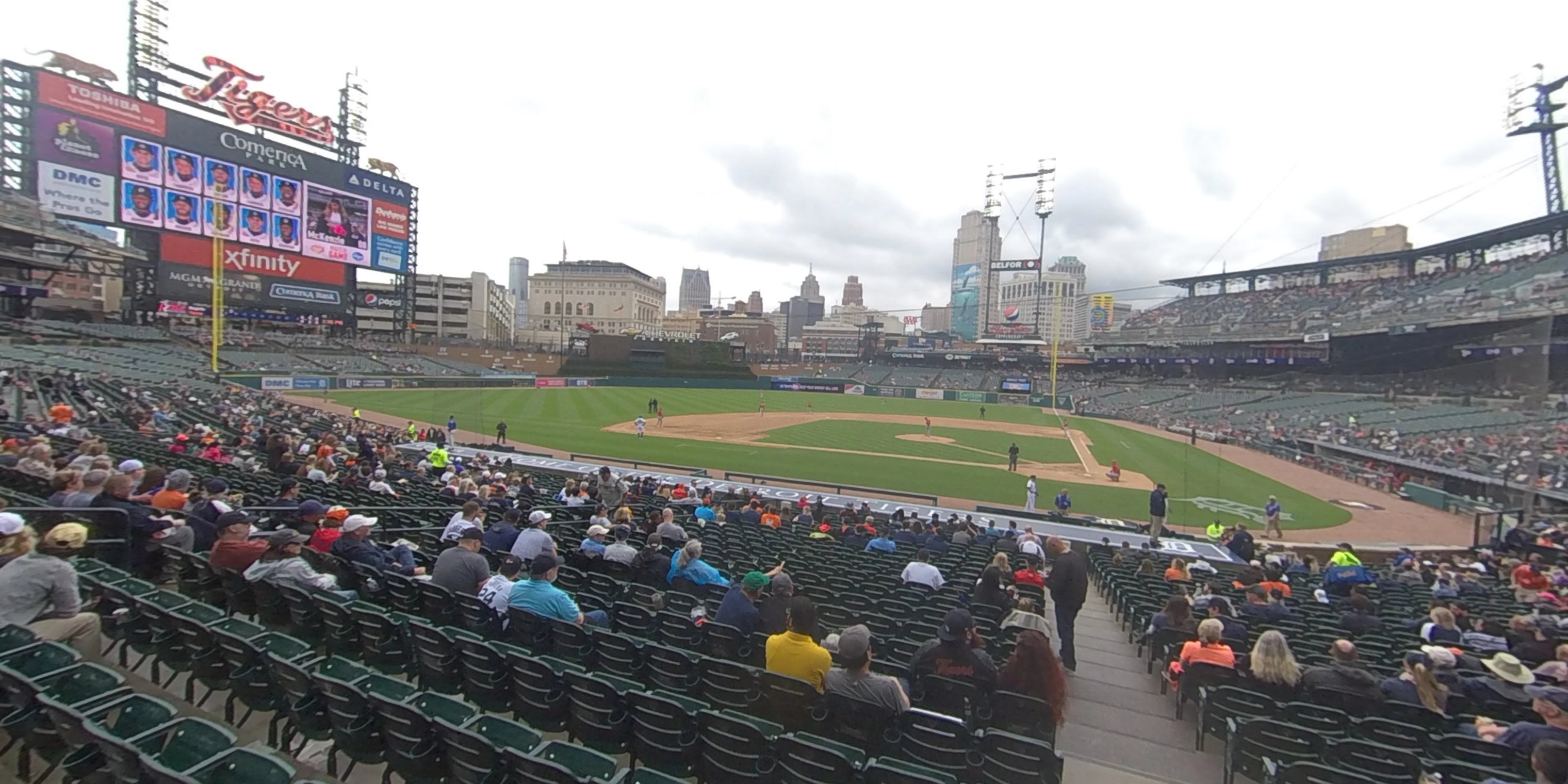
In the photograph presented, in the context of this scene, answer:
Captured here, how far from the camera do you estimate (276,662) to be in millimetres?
4406

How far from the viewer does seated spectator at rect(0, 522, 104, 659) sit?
457cm

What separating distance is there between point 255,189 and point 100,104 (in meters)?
9.72

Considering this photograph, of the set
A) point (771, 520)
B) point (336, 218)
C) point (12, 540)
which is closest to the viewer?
point (12, 540)

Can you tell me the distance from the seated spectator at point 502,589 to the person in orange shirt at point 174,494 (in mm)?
4618

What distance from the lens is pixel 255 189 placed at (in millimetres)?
54656

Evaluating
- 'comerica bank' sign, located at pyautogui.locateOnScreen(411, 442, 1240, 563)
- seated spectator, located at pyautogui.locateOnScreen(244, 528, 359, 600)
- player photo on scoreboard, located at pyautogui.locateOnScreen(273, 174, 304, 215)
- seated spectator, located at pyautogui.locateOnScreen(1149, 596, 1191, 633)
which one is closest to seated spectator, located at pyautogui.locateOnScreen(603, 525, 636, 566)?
seated spectator, located at pyautogui.locateOnScreen(244, 528, 359, 600)

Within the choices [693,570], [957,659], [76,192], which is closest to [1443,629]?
[957,659]

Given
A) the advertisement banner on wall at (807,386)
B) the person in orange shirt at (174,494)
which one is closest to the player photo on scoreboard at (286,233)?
the advertisement banner on wall at (807,386)

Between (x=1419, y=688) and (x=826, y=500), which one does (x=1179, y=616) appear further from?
(x=826, y=500)

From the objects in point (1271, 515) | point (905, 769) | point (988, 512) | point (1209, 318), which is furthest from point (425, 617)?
point (1209, 318)

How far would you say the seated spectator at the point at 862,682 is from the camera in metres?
4.62

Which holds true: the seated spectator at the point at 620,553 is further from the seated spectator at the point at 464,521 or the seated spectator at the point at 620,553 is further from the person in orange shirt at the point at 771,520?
the person in orange shirt at the point at 771,520

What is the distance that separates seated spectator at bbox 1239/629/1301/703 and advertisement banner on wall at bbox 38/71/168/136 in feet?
220

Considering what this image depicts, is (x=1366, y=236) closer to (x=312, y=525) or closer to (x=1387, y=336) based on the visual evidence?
(x=1387, y=336)
